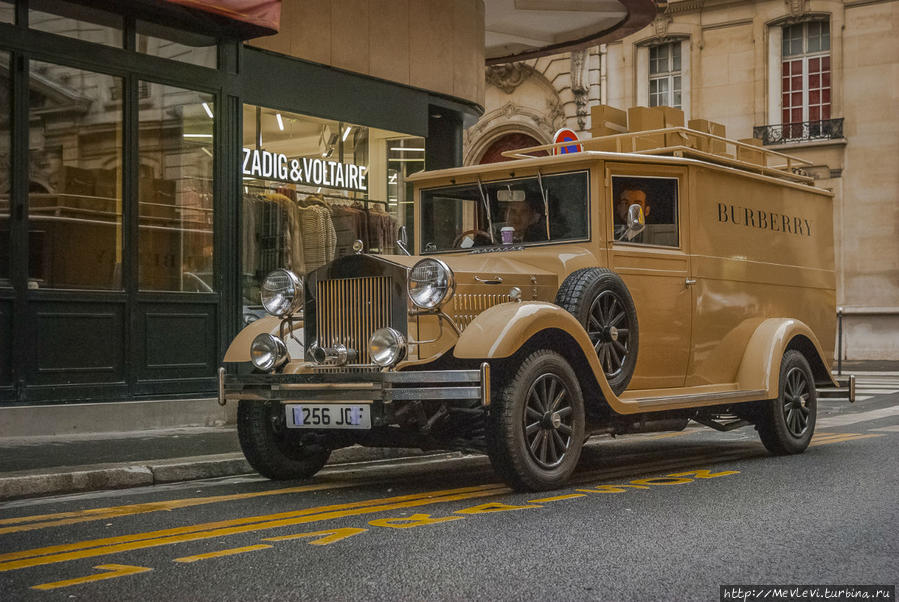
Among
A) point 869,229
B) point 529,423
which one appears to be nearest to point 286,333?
point 529,423

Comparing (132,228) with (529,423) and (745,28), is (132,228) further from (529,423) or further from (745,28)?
(745,28)

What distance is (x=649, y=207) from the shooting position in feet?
27.8

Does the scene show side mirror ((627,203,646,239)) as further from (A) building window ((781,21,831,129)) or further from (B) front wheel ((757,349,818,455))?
(A) building window ((781,21,831,129))

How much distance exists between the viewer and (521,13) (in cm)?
1691

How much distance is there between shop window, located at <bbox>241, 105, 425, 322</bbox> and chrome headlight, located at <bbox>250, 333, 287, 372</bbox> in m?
4.95

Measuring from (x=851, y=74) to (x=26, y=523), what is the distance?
2652 centimetres

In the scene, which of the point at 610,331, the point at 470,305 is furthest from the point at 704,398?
the point at 470,305

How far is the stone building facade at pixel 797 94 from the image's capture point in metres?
27.8

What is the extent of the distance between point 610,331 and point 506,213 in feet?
4.50

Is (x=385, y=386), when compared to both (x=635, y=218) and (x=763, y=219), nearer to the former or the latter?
(x=635, y=218)

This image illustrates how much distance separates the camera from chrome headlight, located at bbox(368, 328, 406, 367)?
6707 mm

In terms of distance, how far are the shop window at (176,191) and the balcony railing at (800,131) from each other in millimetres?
20361

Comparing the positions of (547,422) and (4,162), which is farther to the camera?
(4,162)

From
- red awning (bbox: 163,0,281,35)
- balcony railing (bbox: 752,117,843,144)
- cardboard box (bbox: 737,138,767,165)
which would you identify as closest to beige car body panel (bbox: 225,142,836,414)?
cardboard box (bbox: 737,138,767,165)
